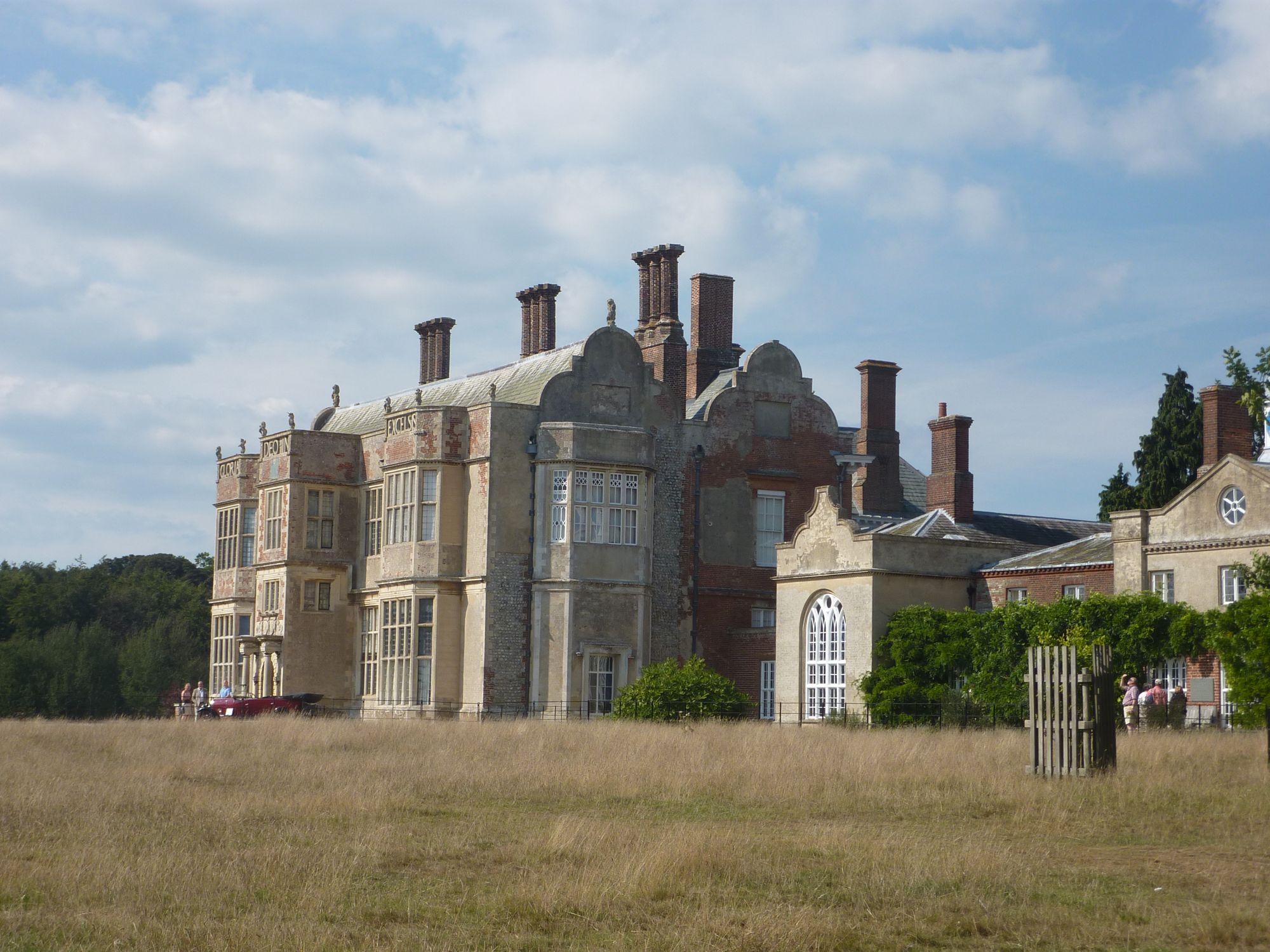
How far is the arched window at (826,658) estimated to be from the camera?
1519 inches

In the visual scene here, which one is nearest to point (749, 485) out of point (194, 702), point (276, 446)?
point (276, 446)

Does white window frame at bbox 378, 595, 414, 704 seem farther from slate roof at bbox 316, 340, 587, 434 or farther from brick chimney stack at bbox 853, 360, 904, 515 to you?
brick chimney stack at bbox 853, 360, 904, 515

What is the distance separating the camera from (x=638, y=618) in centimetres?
4069

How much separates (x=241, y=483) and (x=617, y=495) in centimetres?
1341

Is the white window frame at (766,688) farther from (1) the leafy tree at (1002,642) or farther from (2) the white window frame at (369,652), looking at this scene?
(2) the white window frame at (369,652)

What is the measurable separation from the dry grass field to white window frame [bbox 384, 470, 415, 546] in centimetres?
1626

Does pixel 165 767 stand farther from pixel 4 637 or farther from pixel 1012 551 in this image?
pixel 4 637

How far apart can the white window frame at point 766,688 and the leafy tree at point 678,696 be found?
4.28 meters

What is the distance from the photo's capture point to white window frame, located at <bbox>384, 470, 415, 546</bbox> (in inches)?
1625

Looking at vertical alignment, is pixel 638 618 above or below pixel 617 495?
below

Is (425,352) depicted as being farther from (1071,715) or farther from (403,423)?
(1071,715)

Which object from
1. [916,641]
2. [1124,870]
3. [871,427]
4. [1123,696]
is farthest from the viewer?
[871,427]

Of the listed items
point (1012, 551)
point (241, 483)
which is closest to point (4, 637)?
point (241, 483)

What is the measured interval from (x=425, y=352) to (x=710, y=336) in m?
11.3
